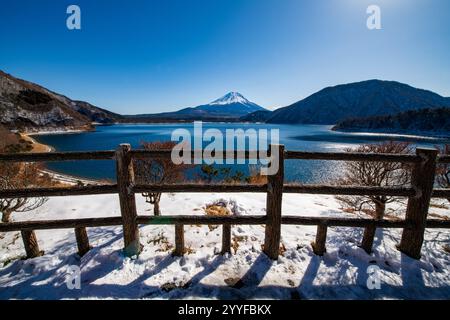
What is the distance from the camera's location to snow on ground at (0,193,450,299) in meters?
3.14

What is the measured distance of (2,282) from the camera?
3.29m

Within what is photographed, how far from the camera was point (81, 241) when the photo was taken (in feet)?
12.5

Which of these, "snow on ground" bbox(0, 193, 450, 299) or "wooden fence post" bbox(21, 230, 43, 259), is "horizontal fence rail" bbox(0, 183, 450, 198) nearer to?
"wooden fence post" bbox(21, 230, 43, 259)

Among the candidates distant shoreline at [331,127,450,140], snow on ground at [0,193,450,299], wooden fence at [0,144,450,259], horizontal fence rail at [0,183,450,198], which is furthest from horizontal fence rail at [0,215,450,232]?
distant shoreline at [331,127,450,140]

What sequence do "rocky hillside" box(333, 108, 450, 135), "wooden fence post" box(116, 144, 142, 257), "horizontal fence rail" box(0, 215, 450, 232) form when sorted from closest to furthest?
1. "wooden fence post" box(116, 144, 142, 257)
2. "horizontal fence rail" box(0, 215, 450, 232)
3. "rocky hillside" box(333, 108, 450, 135)

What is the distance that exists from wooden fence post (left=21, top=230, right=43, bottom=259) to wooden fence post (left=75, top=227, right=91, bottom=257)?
76 cm

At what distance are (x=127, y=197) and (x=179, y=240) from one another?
114 cm

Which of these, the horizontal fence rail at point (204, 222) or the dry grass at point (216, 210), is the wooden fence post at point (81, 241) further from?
the dry grass at point (216, 210)

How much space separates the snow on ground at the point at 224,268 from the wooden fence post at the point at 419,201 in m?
0.24

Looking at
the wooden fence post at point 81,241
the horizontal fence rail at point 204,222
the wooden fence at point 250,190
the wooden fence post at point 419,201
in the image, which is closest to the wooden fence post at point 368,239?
the wooden fence at point 250,190

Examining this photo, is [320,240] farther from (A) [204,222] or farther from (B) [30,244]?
(B) [30,244]

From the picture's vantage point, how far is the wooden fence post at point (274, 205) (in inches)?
136

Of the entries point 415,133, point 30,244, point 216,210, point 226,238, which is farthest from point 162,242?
point 415,133
